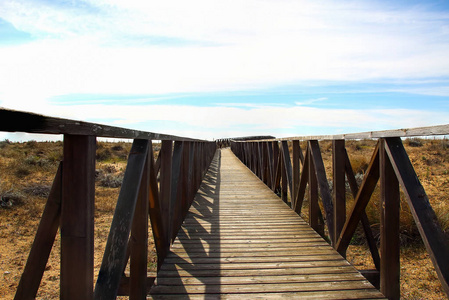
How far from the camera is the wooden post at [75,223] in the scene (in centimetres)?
141

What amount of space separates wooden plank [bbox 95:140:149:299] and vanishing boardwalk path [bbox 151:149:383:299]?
0.84 m

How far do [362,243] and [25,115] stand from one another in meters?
5.66

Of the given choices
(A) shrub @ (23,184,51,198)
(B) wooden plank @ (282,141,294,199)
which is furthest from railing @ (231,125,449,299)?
(A) shrub @ (23,184,51,198)

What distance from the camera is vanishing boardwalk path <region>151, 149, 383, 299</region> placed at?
101 inches

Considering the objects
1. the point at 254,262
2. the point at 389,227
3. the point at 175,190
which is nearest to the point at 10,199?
the point at 175,190

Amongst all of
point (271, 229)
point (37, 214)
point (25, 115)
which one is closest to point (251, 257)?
point (271, 229)

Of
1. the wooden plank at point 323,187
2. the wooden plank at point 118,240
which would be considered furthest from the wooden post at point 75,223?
the wooden plank at point 323,187

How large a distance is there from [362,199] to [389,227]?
433 millimetres

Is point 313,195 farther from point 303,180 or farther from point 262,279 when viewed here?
point 262,279

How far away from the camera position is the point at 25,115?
110 centimetres

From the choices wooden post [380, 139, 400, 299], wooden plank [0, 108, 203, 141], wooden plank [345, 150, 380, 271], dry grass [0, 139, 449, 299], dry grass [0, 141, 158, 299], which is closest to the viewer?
wooden plank [0, 108, 203, 141]

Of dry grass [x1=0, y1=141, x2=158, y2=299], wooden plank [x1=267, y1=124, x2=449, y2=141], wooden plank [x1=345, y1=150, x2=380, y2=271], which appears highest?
wooden plank [x1=267, y1=124, x2=449, y2=141]

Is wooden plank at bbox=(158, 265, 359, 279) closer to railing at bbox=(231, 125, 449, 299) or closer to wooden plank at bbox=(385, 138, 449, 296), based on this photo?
railing at bbox=(231, 125, 449, 299)

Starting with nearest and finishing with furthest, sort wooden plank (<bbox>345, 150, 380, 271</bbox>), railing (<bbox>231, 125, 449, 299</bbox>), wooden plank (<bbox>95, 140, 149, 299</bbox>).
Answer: wooden plank (<bbox>95, 140, 149, 299</bbox>) → railing (<bbox>231, 125, 449, 299</bbox>) → wooden plank (<bbox>345, 150, 380, 271</bbox>)
